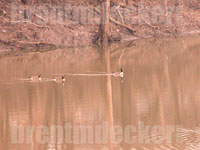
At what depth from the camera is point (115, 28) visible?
35.8 meters

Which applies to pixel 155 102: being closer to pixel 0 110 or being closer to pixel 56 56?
pixel 0 110

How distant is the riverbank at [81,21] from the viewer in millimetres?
31281

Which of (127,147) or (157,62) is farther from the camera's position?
(157,62)

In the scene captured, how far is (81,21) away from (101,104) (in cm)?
2085

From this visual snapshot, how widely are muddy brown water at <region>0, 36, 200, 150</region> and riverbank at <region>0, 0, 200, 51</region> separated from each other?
594cm

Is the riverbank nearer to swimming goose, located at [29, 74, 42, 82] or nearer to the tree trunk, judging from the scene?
the tree trunk

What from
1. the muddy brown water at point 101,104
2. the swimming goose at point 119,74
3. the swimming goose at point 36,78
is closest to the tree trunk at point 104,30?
the muddy brown water at point 101,104

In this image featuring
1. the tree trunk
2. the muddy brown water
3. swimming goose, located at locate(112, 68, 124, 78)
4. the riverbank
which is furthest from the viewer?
the tree trunk

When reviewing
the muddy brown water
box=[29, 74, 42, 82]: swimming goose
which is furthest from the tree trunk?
box=[29, 74, 42, 82]: swimming goose

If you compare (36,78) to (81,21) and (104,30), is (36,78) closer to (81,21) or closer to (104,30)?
(104,30)

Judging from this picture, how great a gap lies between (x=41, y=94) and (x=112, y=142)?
19.2ft

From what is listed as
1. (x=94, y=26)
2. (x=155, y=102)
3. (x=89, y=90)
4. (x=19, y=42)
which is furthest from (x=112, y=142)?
(x=94, y=26)

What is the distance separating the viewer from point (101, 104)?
14594 mm

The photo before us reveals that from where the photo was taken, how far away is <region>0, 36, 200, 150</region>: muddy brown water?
1116cm
